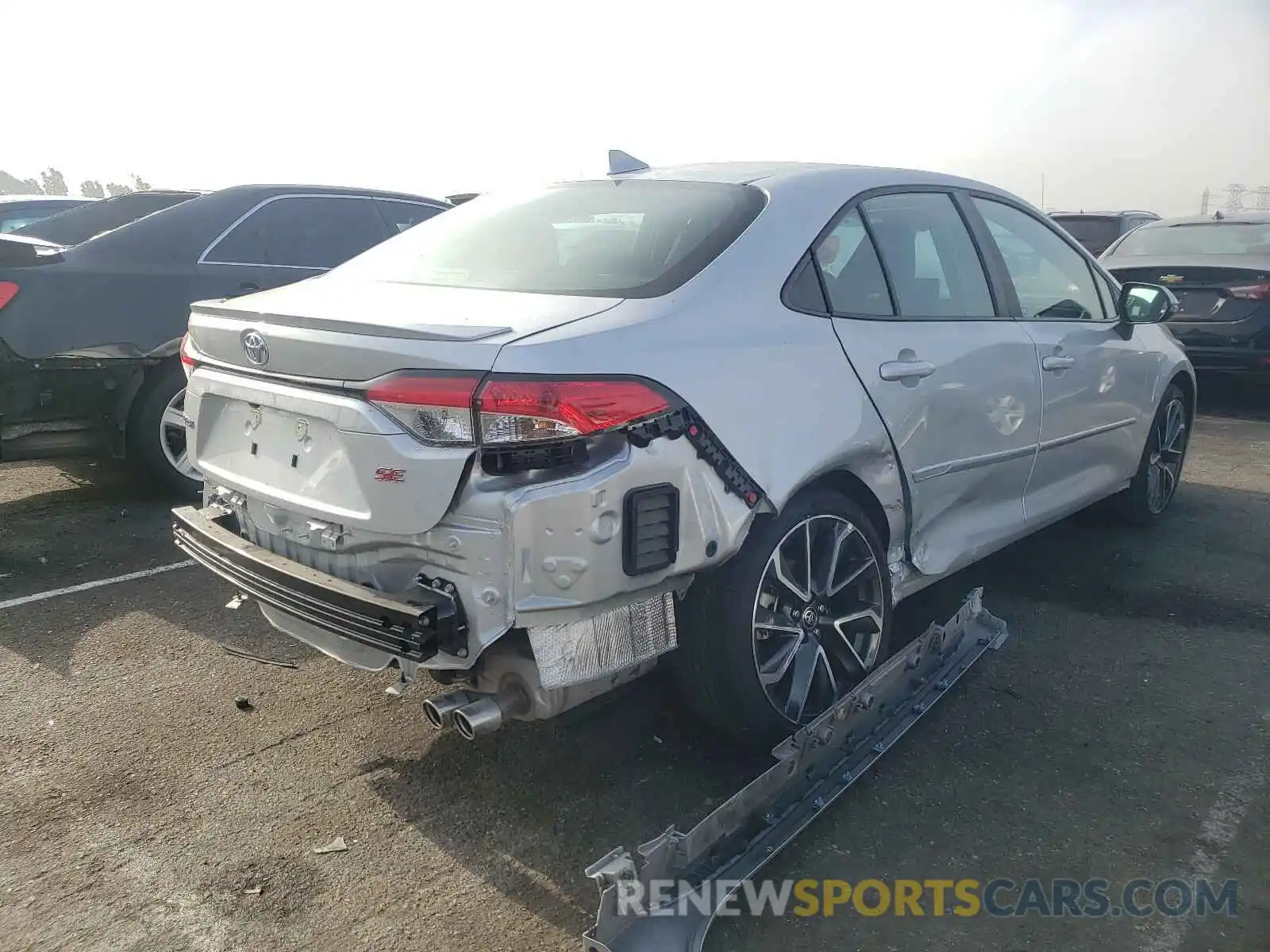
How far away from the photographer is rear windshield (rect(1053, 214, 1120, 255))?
12836mm

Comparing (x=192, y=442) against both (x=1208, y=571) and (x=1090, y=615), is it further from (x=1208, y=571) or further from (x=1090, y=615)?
(x=1208, y=571)

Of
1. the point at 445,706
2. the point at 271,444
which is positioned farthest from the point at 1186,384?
the point at 271,444

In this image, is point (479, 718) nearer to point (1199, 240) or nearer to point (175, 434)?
point (175, 434)

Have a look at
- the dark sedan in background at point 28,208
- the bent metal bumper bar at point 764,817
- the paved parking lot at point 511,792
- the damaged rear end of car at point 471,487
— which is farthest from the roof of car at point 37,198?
the bent metal bumper bar at point 764,817

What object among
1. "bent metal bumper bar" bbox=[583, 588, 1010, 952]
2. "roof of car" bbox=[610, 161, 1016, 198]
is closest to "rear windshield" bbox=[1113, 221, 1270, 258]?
"roof of car" bbox=[610, 161, 1016, 198]

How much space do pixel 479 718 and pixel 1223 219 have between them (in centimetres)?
887

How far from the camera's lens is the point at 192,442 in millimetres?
3037

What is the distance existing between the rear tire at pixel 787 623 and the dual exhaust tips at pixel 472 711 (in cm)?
51

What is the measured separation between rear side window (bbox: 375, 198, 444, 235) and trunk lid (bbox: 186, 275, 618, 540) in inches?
144

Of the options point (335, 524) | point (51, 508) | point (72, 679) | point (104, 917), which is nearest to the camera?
point (104, 917)

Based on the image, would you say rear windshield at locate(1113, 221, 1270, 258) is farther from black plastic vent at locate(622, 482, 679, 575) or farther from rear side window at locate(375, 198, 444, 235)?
black plastic vent at locate(622, 482, 679, 575)

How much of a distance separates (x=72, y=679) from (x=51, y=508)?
2.29 m

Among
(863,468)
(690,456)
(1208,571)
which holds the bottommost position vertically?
(1208,571)

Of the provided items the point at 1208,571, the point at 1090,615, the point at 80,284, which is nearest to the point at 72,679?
the point at 80,284
